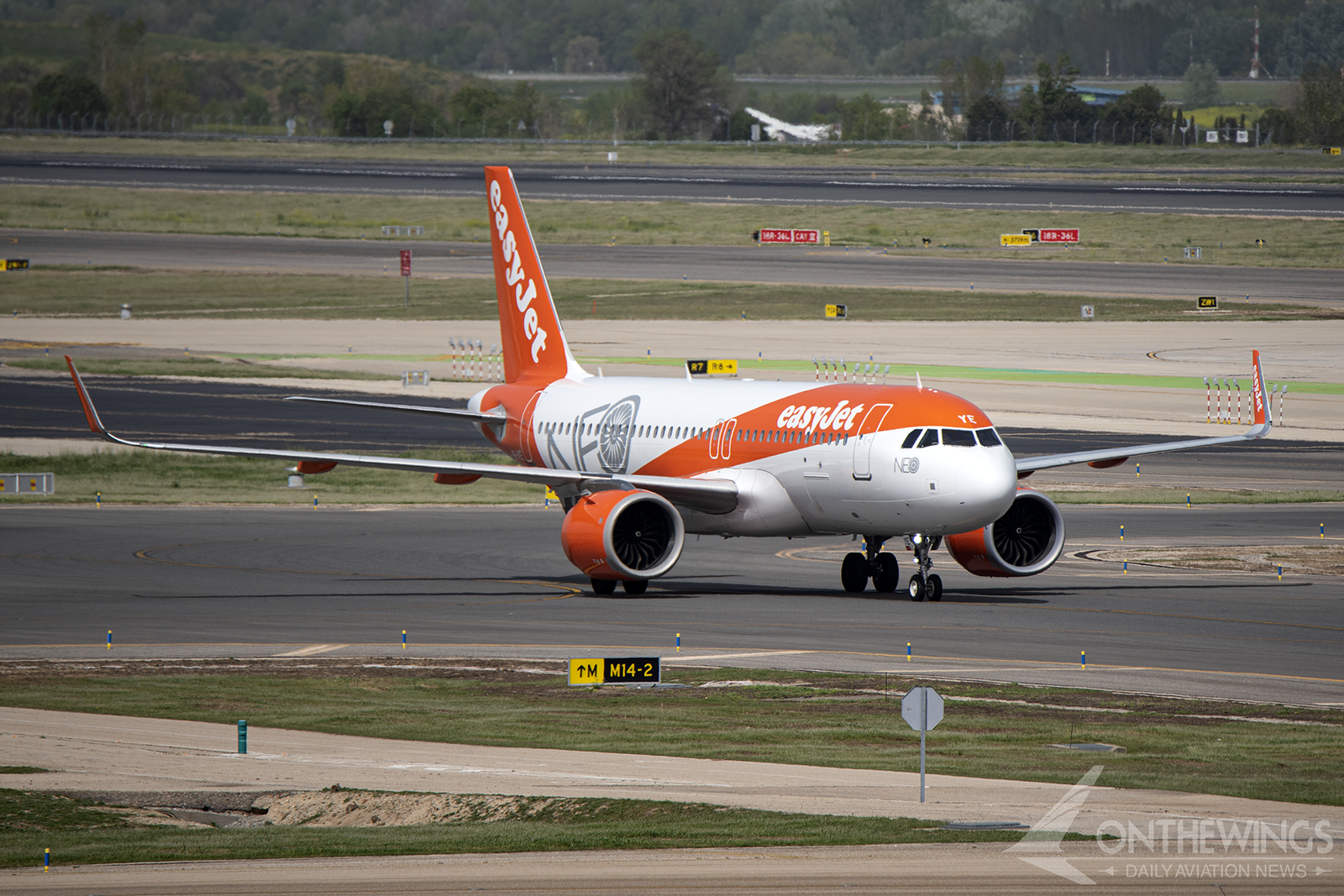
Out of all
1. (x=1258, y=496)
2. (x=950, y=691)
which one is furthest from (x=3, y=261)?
(x=950, y=691)

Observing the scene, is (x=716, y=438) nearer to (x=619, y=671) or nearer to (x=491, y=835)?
(x=619, y=671)

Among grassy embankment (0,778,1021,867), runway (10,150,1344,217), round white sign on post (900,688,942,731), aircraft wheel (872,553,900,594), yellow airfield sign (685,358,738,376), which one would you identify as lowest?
aircraft wheel (872,553,900,594)

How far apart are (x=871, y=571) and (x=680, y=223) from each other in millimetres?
123996

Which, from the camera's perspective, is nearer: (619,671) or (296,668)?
(619,671)

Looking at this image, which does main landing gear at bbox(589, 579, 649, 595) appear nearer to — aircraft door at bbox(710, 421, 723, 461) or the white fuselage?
the white fuselage

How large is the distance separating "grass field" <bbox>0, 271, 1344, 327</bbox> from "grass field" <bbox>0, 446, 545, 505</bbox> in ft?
149

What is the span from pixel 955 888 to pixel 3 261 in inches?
5079

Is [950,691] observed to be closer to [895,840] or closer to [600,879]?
[895,840]

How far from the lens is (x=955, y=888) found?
57.5 feet

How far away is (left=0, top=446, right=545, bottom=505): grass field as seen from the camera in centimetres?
6153

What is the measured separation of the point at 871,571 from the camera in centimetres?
4250

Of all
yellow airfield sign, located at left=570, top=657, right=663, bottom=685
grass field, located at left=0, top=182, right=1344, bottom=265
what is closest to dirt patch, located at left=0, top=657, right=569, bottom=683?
yellow airfield sign, located at left=570, top=657, right=663, bottom=685

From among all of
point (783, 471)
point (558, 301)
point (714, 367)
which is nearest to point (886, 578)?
point (783, 471)

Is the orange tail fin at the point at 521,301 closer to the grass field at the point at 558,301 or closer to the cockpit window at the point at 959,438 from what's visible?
the cockpit window at the point at 959,438
